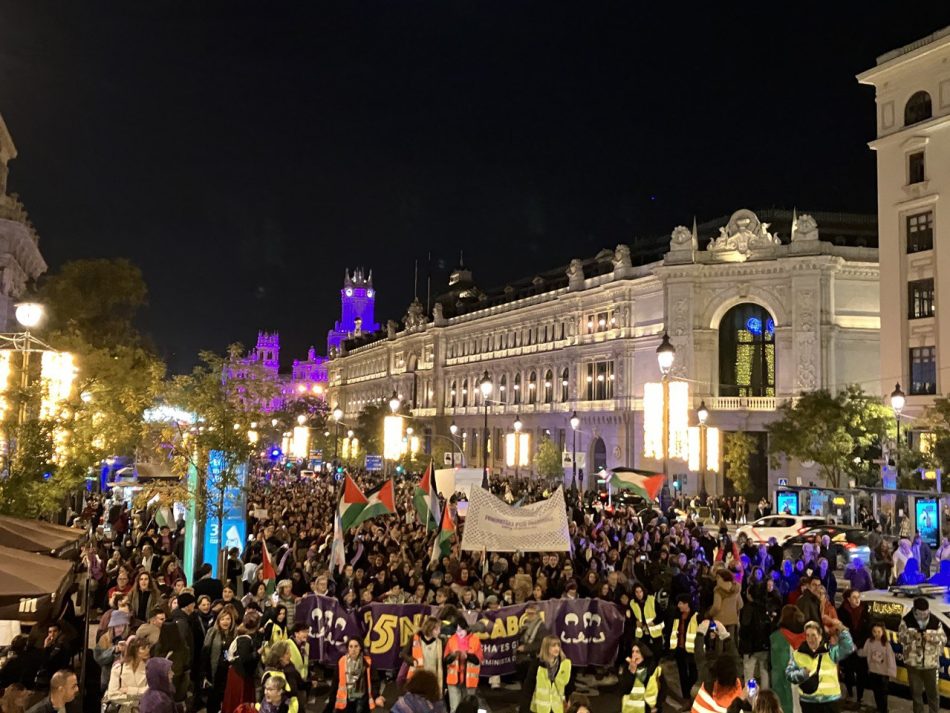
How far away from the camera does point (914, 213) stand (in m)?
39.8

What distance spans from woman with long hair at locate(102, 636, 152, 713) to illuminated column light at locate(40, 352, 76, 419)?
13332 mm

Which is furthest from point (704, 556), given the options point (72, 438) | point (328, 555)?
point (72, 438)

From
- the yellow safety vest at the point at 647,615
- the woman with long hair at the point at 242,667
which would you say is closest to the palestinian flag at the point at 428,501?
the yellow safety vest at the point at 647,615

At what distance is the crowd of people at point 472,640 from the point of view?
349 inches

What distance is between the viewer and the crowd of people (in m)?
8.88

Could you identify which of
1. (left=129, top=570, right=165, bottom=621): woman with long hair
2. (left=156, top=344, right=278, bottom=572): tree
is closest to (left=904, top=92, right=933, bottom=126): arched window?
(left=156, top=344, right=278, bottom=572): tree

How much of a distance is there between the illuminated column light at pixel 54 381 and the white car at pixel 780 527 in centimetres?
2011

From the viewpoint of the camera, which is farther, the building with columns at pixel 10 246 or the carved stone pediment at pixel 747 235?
the carved stone pediment at pixel 747 235

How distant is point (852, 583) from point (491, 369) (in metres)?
63.9

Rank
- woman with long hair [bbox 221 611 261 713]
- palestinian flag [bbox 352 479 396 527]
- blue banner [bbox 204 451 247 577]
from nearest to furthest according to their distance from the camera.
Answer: woman with long hair [bbox 221 611 261 713], palestinian flag [bbox 352 479 396 527], blue banner [bbox 204 451 247 577]

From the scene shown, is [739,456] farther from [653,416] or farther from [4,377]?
[4,377]

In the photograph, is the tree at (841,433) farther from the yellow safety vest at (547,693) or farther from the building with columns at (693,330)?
the yellow safety vest at (547,693)

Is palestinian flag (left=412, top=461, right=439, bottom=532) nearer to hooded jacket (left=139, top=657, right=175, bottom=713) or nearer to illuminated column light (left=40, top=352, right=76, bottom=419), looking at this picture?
illuminated column light (left=40, top=352, right=76, bottom=419)

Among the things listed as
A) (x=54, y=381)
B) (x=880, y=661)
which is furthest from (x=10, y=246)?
(x=880, y=661)
